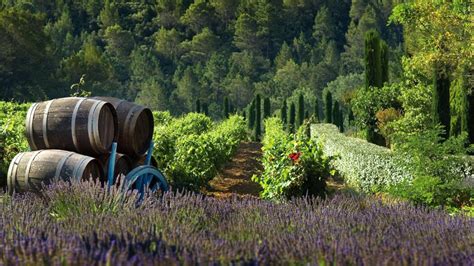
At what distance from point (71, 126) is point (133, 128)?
107 cm

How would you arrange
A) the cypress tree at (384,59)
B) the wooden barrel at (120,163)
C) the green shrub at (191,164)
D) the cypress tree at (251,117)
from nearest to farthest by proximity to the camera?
1. the wooden barrel at (120,163)
2. the green shrub at (191,164)
3. the cypress tree at (384,59)
4. the cypress tree at (251,117)

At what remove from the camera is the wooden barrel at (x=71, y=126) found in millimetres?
7141

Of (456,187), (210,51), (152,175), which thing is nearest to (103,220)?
(152,175)

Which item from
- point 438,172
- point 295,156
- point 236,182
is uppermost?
point 295,156

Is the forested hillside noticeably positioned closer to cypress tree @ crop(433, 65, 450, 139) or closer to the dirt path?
cypress tree @ crop(433, 65, 450, 139)

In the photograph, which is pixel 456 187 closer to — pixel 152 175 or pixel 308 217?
pixel 152 175

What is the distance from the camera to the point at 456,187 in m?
9.84

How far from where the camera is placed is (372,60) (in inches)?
1057

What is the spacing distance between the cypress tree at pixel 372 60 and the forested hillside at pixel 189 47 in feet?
83.2

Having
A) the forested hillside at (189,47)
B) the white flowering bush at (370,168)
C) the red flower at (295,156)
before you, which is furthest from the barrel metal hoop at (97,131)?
the forested hillside at (189,47)

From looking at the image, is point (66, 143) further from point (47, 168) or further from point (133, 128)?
point (133, 128)

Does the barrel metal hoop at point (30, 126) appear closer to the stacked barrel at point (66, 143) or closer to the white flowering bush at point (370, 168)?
the stacked barrel at point (66, 143)

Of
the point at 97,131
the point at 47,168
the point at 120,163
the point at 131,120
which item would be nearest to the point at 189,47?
the point at 131,120

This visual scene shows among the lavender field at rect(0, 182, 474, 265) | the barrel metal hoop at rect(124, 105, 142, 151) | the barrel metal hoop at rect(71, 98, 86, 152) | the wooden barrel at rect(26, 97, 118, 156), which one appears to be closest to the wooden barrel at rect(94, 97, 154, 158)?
the barrel metal hoop at rect(124, 105, 142, 151)
